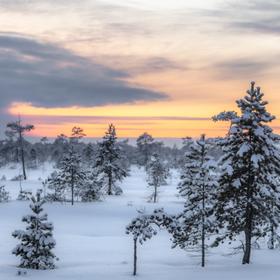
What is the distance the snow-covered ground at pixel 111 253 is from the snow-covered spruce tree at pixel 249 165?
3.61 meters

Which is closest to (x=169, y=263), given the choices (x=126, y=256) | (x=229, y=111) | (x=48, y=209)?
(x=126, y=256)

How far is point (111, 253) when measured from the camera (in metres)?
41.3

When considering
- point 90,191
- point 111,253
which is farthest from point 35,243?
point 90,191

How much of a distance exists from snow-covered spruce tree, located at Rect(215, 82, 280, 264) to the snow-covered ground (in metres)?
3.61

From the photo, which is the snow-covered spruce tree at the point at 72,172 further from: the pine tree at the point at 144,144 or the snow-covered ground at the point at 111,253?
the pine tree at the point at 144,144

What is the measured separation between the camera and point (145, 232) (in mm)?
31062

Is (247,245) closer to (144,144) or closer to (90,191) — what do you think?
(90,191)

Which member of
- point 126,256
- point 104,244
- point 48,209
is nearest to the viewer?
point 126,256

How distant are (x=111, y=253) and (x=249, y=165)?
15965 mm

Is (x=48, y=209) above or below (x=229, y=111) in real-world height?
below

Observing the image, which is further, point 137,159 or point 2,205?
point 137,159

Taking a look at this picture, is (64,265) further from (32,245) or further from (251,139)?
(251,139)

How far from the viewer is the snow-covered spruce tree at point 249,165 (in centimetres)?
3066

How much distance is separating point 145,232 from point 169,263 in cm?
677
